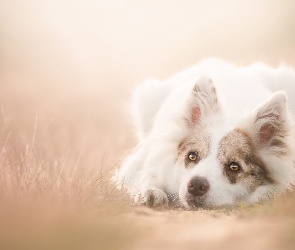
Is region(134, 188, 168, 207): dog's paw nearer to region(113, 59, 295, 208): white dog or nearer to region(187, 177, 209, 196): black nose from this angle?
region(113, 59, 295, 208): white dog

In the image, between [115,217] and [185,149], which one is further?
[185,149]

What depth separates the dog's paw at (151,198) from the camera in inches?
175

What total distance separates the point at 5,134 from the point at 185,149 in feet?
5.94

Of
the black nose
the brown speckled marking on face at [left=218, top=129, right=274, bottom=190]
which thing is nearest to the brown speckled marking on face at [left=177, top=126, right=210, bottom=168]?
the brown speckled marking on face at [left=218, top=129, right=274, bottom=190]

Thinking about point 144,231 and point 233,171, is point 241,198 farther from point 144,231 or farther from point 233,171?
point 144,231

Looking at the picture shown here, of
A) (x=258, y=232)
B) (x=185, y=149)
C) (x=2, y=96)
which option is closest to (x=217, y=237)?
(x=258, y=232)

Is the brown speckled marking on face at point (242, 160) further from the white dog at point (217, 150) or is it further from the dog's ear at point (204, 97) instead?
the dog's ear at point (204, 97)

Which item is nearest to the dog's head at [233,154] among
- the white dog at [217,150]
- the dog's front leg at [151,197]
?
the white dog at [217,150]

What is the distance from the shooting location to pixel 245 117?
4.40m

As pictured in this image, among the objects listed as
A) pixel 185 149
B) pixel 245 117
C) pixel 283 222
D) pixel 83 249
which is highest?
pixel 245 117

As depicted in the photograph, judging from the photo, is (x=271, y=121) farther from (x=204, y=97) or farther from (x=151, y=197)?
(x=151, y=197)

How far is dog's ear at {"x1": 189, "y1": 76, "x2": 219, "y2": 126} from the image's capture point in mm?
4480

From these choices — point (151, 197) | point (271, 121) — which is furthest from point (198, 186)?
point (271, 121)

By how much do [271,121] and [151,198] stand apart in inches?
Answer: 41.1
